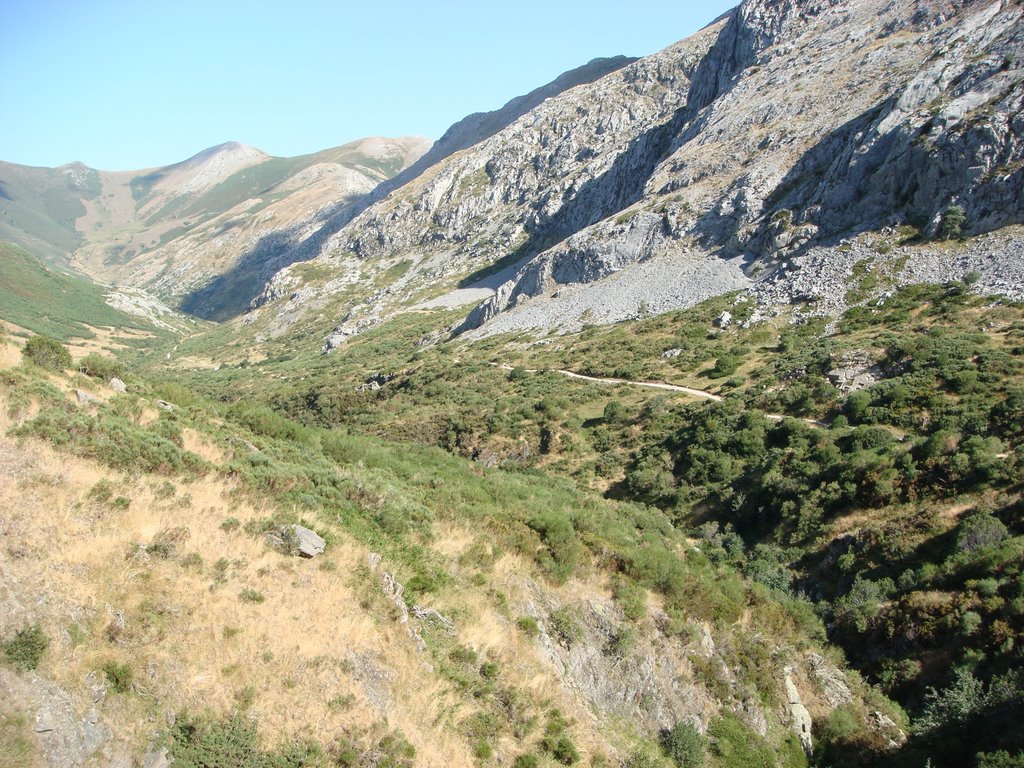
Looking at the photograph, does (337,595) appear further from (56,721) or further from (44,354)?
(44,354)

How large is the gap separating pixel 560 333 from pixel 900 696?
2224 inches

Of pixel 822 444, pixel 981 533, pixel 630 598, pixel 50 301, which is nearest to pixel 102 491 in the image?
pixel 630 598

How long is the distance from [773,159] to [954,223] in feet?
97.1

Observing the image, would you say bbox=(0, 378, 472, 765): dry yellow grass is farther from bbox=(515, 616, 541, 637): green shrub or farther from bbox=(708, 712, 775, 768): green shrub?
bbox=(708, 712, 775, 768): green shrub

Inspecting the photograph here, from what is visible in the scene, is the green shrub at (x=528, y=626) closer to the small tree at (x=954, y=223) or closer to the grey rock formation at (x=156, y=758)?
the grey rock formation at (x=156, y=758)

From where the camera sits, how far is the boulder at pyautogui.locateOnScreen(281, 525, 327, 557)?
37.0 ft

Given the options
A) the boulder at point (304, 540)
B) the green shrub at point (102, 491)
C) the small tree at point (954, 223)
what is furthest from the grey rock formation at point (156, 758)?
the small tree at point (954, 223)

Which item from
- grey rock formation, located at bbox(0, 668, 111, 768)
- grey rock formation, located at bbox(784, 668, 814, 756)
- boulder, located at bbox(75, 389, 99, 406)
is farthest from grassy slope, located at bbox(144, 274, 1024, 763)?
Result: boulder, located at bbox(75, 389, 99, 406)

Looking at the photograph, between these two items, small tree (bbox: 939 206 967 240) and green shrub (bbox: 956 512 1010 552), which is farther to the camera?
small tree (bbox: 939 206 967 240)

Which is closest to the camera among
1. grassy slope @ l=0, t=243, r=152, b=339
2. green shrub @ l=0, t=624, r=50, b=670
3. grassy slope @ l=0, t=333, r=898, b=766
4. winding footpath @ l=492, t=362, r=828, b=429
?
green shrub @ l=0, t=624, r=50, b=670

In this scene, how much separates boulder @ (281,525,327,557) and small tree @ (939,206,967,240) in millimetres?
57121

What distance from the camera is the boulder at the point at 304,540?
37.0ft

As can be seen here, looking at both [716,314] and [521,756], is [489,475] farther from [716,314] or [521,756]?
[716,314]

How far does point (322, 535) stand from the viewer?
39.8 feet
